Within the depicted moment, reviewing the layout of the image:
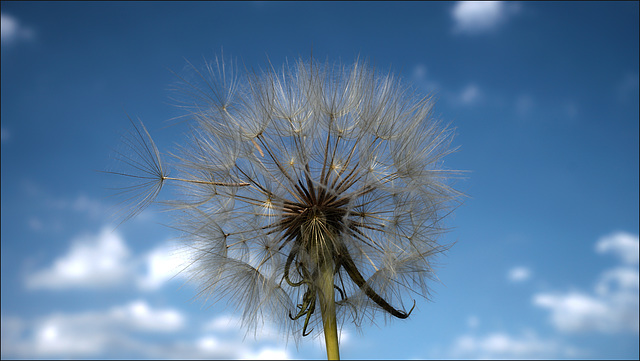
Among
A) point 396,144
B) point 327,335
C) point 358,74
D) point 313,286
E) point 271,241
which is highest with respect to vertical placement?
point 358,74

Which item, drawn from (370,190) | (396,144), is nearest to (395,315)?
(370,190)

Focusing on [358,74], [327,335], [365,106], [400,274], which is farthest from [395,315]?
[358,74]

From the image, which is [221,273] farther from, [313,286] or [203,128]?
[203,128]

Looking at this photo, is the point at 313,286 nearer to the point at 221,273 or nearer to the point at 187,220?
the point at 221,273

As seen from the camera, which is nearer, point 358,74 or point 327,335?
point 327,335

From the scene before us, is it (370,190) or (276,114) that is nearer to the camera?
(370,190)

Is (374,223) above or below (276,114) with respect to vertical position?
below
